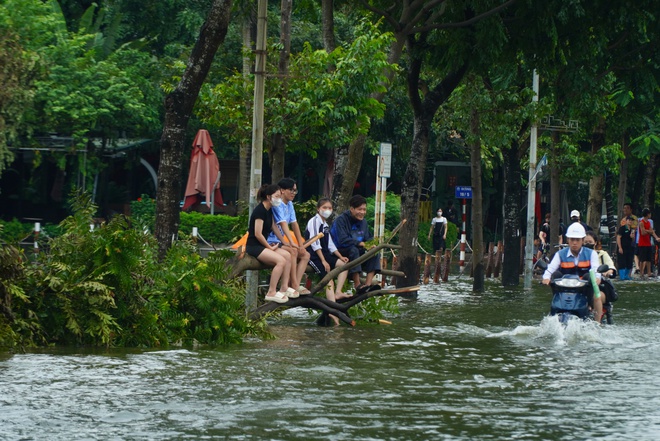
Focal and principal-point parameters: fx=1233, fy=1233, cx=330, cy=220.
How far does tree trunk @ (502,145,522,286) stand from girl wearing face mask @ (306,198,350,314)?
11.1 meters

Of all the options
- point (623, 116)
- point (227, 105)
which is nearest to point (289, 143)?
point (227, 105)

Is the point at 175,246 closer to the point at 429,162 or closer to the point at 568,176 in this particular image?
the point at 568,176

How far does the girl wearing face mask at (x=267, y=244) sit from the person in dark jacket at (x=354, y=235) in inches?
63.1

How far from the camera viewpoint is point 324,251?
709 inches

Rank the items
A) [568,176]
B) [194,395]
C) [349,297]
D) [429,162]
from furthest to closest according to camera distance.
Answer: [429,162]
[568,176]
[349,297]
[194,395]

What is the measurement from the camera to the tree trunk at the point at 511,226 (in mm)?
28594

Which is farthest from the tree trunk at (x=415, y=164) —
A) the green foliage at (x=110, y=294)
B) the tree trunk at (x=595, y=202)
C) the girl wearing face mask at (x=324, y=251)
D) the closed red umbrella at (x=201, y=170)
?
the tree trunk at (x=595, y=202)

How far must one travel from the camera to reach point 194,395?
34.6 ft

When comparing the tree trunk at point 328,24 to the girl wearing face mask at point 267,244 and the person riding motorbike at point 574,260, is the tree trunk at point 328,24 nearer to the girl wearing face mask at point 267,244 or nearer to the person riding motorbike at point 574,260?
the girl wearing face mask at point 267,244

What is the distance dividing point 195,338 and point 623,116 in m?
18.3

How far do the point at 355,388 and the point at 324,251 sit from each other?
6.89 metres

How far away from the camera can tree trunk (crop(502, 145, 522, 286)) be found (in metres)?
28.6

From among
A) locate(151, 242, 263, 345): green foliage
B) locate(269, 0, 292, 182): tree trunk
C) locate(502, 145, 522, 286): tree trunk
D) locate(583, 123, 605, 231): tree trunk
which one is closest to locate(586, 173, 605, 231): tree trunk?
locate(583, 123, 605, 231): tree trunk

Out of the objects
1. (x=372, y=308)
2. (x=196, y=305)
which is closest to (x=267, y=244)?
(x=196, y=305)
